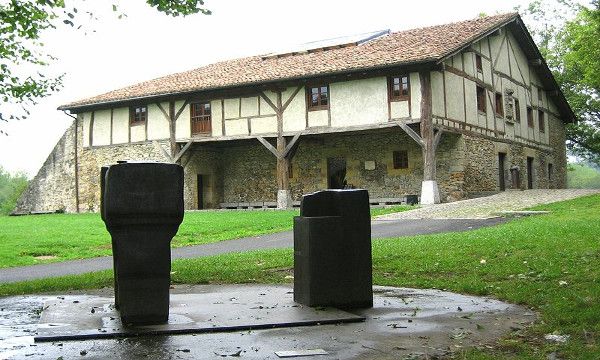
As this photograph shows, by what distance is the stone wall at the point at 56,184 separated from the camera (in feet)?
103

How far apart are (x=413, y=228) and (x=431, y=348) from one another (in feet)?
37.3

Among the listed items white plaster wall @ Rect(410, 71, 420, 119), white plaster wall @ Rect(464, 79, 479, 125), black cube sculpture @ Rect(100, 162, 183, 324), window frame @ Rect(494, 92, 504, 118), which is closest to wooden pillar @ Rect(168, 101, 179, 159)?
white plaster wall @ Rect(410, 71, 420, 119)

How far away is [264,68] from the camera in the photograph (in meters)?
27.3

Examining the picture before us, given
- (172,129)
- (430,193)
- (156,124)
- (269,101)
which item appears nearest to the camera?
(430,193)

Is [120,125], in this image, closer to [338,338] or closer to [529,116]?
[529,116]

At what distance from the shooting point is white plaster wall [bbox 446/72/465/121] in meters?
24.3

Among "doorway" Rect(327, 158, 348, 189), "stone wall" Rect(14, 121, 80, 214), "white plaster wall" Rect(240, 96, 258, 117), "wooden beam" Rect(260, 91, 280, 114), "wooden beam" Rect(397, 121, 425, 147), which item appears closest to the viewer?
"wooden beam" Rect(397, 121, 425, 147)

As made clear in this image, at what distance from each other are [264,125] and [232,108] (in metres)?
1.65

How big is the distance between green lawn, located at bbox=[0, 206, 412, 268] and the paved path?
115cm

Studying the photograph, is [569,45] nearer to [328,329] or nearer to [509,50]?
[509,50]

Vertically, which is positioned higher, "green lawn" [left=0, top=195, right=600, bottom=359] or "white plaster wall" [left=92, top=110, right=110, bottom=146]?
"white plaster wall" [left=92, top=110, right=110, bottom=146]

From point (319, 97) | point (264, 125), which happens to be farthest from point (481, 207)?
point (264, 125)

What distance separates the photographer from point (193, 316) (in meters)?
5.36

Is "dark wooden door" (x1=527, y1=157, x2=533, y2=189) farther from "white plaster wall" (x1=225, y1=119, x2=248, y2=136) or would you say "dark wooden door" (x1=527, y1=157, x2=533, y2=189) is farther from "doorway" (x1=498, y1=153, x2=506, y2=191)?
"white plaster wall" (x1=225, y1=119, x2=248, y2=136)
